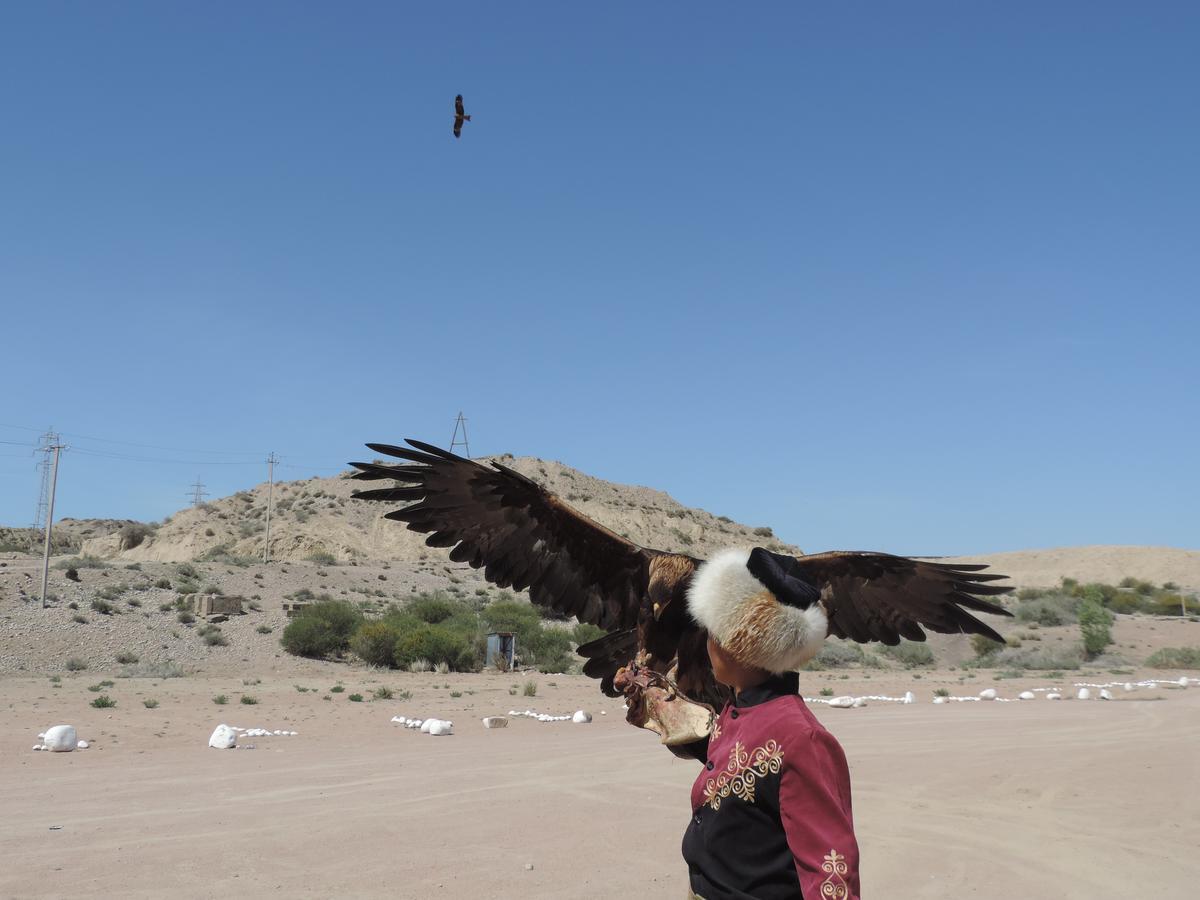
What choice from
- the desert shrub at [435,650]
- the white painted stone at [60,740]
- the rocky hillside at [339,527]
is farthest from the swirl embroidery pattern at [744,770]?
the rocky hillside at [339,527]

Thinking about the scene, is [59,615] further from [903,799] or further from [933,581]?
[933,581]

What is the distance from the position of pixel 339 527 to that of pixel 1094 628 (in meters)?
48.3

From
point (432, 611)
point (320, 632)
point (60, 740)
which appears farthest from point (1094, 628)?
point (60, 740)

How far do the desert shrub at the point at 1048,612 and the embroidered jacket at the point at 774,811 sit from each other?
50337 mm

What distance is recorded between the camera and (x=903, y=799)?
452 inches

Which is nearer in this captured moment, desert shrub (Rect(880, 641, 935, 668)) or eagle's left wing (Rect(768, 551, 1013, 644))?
eagle's left wing (Rect(768, 551, 1013, 644))

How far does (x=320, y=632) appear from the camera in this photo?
32.2 metres

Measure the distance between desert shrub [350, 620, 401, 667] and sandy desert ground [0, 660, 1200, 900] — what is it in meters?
10.9

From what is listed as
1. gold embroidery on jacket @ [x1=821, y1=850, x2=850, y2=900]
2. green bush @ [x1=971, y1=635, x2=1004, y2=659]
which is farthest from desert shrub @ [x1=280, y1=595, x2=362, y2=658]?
gold embroidery on jacket @ [x1=821, y1=850, x2=850, y2=900]

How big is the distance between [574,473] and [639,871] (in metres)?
86.9

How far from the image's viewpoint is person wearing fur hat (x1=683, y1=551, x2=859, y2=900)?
2299 mm

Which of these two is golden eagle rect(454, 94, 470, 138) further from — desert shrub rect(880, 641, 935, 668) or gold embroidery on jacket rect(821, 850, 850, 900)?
desert shrub rect(880, 641, 935, 668)

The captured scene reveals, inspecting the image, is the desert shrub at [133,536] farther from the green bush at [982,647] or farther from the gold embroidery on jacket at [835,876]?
the gold embroidery on jacket at [835,876]

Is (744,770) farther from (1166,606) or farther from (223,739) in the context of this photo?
(1166,606)
